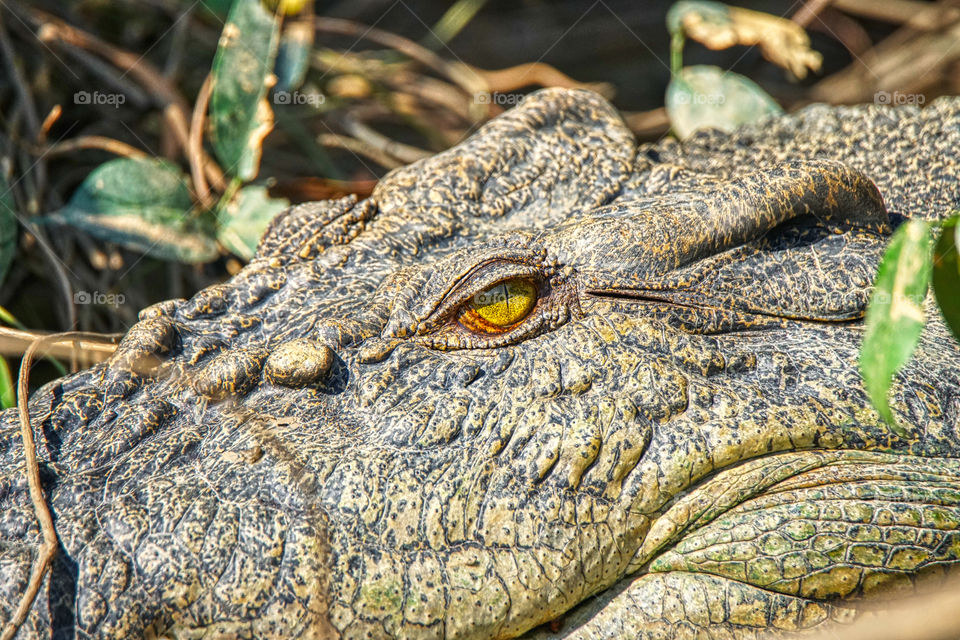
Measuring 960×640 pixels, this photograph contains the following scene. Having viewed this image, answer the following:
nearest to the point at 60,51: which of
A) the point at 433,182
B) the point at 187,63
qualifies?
the point at 187,63

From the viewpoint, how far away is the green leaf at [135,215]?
13.4 feet

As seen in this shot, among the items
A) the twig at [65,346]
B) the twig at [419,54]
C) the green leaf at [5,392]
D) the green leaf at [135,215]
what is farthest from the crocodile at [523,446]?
the twig at [419,54]

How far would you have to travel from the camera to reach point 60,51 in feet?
15.7

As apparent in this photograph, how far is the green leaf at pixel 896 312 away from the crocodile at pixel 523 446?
0.76 meters

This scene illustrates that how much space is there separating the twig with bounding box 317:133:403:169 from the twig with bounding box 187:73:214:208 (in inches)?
33.6

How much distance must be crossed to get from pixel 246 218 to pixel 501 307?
2.12 m

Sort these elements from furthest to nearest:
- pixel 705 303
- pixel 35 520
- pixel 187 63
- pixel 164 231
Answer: pixel 187 63 < pixel 164 231 < pixel 705 303 < pixel 35 520

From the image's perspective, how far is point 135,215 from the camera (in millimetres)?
4129

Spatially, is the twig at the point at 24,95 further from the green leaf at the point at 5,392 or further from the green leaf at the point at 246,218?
the green leaf at the point at 5,392

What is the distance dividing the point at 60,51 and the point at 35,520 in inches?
143

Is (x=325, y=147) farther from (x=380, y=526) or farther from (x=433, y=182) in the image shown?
(x=380, y=526)

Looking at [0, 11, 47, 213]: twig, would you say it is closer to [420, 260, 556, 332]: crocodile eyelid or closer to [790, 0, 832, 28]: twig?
[420, 260, 556, 332]: crocodile eyelid


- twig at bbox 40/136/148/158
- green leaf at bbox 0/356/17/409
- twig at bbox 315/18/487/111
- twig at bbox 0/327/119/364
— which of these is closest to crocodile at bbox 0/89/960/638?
green leaf at bbox 0/356/17/409

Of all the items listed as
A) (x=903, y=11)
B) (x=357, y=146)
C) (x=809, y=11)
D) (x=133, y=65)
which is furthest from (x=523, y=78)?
(x=903, y=11)
